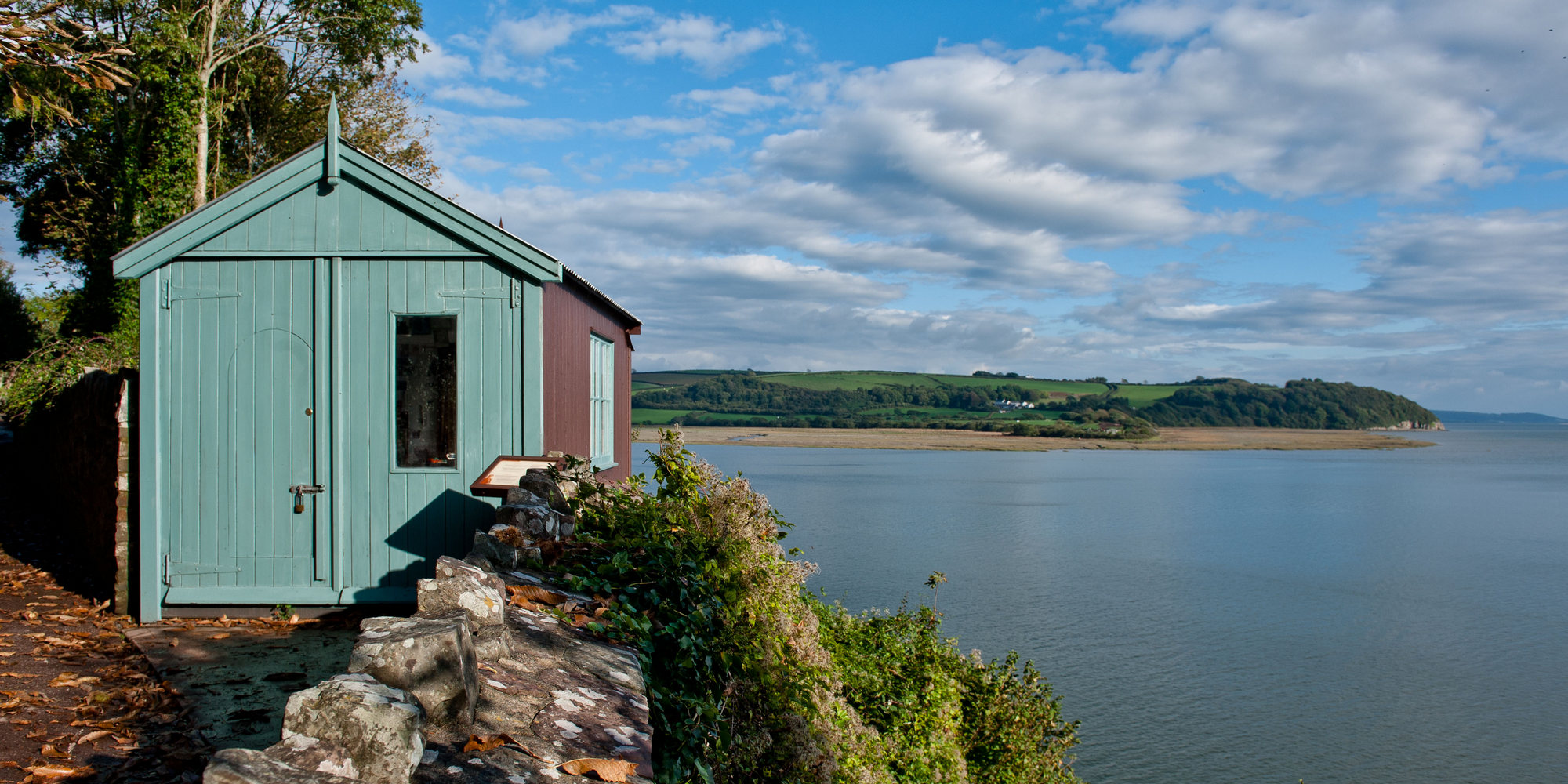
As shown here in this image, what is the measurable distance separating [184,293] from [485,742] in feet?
21.6

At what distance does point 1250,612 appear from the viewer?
30.9 meters

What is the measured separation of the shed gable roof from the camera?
7543 mm

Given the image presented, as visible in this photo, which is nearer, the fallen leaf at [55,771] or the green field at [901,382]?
the fallen leaf at [55,771]

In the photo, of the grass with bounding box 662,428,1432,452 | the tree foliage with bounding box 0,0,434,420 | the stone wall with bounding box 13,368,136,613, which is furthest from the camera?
the grass with bounding box 662,428,1432,452

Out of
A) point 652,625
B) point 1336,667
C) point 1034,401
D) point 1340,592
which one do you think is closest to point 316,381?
point 652,625

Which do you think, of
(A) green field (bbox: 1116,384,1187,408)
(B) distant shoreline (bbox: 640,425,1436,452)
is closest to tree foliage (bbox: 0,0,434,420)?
(B) distant shoreline (bbox: 640,425,1436,452)

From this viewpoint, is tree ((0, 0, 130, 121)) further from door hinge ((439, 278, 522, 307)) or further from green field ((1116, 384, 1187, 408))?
green field ((1116, 384, 1187, 408))

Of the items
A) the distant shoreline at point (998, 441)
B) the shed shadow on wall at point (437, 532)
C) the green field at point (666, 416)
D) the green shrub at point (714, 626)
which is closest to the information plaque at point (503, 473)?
the shed shadow on wall at point (437, 532)

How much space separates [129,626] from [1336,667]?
93.1 feet

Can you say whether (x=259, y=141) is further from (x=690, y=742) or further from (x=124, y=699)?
(x=690, y=742)

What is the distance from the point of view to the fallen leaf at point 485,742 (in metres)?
2.77

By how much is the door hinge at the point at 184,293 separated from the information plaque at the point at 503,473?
8.63 ft

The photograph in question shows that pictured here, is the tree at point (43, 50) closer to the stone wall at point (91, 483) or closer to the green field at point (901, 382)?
the stone wall at point (91, 483)

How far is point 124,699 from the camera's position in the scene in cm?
579
